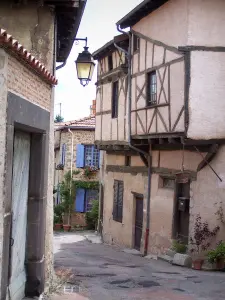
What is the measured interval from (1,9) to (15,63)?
367cm

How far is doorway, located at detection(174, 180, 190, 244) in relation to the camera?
1375 centimetres

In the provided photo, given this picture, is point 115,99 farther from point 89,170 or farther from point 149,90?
point 89,170

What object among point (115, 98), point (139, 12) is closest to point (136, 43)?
point (139, 12)

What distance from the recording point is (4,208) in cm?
486

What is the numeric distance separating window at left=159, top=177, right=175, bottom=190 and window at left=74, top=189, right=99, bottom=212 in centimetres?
1204

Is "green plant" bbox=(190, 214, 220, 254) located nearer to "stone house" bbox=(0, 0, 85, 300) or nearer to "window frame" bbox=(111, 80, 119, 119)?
"stone house" bbox=(0, 0, 85, 300)

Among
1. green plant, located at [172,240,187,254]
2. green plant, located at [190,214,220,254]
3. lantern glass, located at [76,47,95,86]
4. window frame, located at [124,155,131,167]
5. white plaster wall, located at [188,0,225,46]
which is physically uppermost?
white plaster wall, located at [188,0,225,46]

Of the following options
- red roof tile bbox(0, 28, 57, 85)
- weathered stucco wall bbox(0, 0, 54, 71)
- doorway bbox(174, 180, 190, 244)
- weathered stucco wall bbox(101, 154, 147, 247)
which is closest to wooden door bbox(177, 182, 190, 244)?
doorway bbox(174, 180, 190, 244)

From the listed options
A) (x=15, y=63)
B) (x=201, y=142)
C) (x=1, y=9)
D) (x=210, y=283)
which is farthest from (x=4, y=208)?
(x=201, y=142)

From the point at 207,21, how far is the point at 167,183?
5.23 m

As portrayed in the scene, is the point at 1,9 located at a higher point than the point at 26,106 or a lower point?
higher

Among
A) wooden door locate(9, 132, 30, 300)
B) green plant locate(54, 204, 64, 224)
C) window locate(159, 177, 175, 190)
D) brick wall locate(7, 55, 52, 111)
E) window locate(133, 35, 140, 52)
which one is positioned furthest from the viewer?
green plant locate(54, 204, 64, 224)

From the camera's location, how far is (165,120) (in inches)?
522

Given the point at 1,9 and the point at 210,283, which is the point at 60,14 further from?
the point at 210,283
